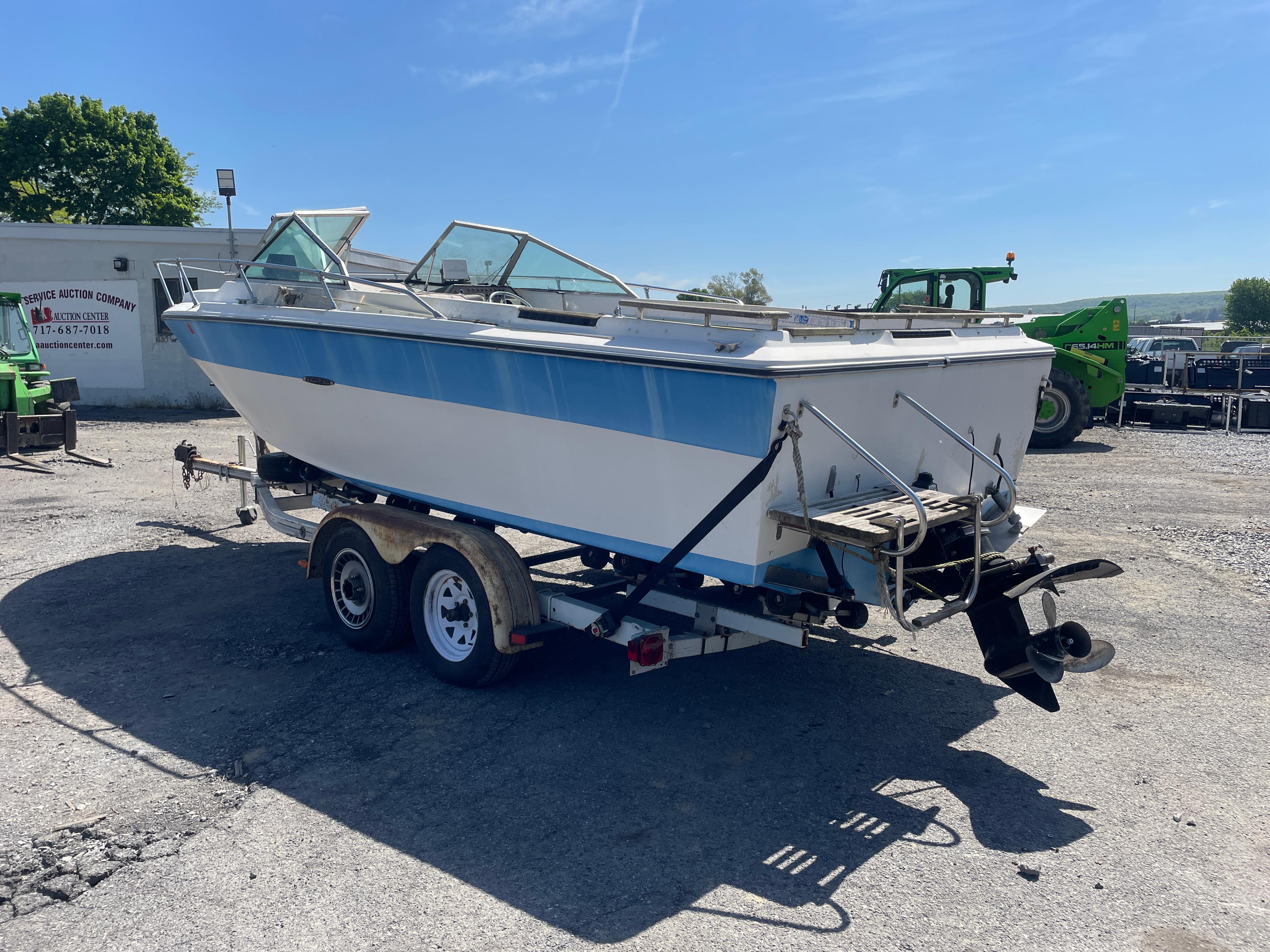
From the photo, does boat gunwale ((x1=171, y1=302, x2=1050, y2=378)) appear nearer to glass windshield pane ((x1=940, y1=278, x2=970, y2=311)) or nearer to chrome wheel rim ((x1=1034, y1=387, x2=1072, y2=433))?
glass windshield pane ((x1=940, y1=278, x2=970, y2=311))

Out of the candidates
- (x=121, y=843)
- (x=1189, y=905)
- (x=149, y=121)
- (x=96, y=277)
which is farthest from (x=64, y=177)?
(x=1189, y=905)

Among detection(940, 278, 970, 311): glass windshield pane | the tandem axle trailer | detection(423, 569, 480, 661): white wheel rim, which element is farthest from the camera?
detection(940, 278, 970, 311): glass windshield pane

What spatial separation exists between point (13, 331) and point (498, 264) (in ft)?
31.2

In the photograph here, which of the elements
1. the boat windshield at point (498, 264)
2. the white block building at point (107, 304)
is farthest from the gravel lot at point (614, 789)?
the white block building at point (107, 304)

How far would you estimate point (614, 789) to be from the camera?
3730 mm

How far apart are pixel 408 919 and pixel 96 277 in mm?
16877

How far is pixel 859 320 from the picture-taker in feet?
13.7

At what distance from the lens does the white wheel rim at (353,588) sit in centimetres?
521

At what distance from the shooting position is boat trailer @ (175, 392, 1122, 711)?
3.69 meters

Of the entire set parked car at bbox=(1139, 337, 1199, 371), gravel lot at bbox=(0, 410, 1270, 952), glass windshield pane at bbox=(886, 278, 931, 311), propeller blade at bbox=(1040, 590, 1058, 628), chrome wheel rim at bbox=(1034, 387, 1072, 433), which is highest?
glass windshield pane at bbox=(886, 278, 931, 311)

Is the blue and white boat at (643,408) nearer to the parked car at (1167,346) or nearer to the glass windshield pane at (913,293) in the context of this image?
the glass windshield pane at (913,293)

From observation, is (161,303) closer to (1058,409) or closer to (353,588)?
(353,588)

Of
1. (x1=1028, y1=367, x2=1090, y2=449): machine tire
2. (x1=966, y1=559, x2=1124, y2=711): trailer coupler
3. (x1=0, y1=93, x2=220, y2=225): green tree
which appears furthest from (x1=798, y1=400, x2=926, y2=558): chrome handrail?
(x1=0, y1=93, x2=220, y2=225): green tree

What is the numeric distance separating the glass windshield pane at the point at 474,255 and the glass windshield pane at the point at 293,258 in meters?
0.59
